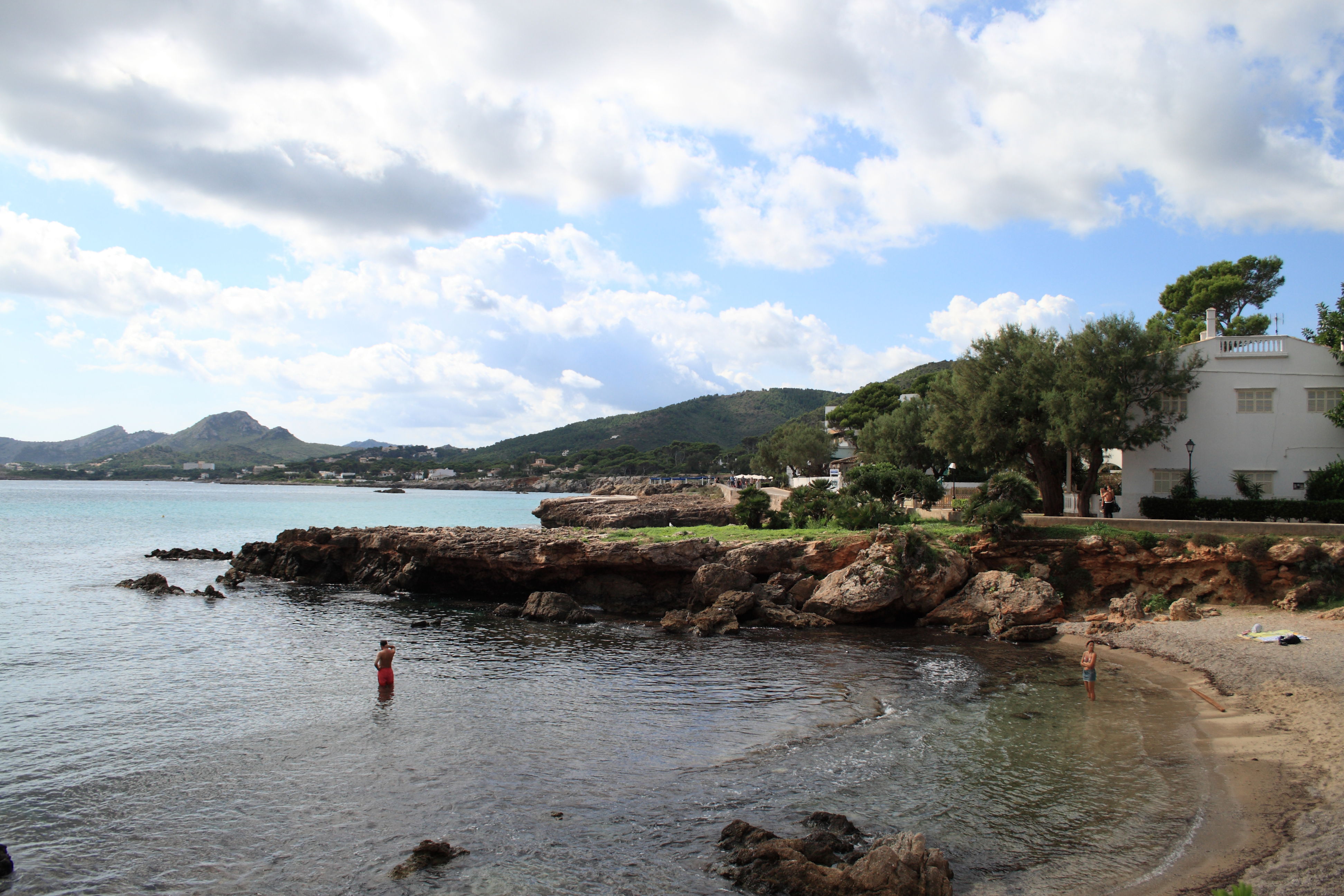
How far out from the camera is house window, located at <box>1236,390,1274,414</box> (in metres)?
30.2

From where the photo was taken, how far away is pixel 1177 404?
31.2 metres

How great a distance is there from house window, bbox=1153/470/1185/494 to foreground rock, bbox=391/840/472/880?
32.9m

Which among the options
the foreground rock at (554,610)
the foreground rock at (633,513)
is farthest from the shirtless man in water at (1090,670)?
the foreground rock at (633,513)

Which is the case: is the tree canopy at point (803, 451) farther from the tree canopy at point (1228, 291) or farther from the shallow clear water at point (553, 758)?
the shallow clear water at point (553, 758)

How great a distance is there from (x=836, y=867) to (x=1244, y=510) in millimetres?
28695

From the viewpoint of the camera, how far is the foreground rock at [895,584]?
87.7ft

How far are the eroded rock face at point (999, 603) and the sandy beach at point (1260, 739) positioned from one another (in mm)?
1094

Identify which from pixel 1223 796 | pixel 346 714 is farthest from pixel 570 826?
pixel 1223 796

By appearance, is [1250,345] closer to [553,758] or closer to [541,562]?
[541,562]

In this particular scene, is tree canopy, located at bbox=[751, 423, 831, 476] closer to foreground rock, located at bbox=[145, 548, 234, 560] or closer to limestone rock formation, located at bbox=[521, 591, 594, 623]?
limestone rock formation, located at bbox=[521, 591, 594, 623]

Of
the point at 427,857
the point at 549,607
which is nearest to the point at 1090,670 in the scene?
the point at 427,857

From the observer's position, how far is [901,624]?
27031mm

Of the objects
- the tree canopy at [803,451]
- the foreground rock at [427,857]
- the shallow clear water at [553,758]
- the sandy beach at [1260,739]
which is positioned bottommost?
the shallow clear water at [553,758]

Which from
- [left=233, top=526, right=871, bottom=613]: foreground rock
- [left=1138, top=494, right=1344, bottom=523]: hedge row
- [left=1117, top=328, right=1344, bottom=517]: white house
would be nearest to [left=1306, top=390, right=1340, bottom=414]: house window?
[left=1117, top=328, right=1344, bottom=517]: white house
